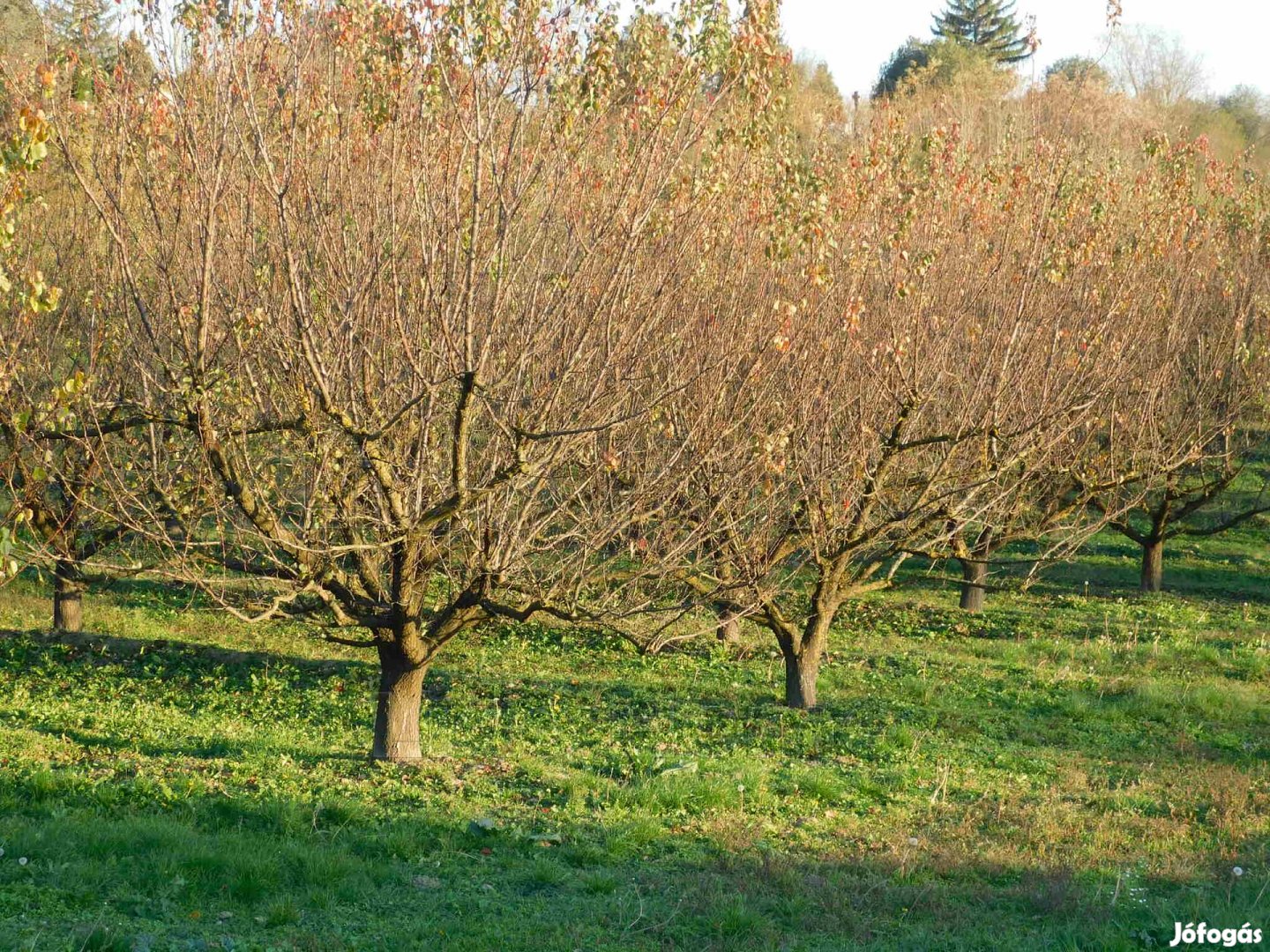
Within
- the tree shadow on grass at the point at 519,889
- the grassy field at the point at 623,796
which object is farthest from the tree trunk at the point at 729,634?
the tree shadow on grass at the point at 519,889

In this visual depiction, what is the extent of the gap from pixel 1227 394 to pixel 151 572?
16.4m

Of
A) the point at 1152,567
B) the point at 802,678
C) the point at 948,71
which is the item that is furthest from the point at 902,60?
the point at 802,678

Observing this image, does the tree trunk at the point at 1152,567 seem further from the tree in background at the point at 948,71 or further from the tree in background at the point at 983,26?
the tree in background at the point at 983,26

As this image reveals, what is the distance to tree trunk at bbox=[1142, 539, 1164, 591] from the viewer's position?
792 inches

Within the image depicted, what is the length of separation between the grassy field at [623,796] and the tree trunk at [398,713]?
331mm

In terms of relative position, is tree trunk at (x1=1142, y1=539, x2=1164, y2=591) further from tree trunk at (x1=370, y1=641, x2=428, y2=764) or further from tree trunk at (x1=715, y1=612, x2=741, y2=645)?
tree trunk at (x1=370, y1=641, x2=428, y2=764)

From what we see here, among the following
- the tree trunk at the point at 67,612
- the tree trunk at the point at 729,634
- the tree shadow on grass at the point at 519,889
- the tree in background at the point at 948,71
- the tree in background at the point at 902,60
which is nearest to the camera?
the tree shadow on grass at the point at 519,889

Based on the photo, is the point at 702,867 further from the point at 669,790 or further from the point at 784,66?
the point at 784,66

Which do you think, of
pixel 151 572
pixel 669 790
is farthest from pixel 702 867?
pixel 151 572

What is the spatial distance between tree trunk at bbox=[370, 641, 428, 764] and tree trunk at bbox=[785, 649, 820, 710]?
4281 millimetres

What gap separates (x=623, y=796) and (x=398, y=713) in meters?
2.00

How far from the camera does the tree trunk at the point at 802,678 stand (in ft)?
38.9

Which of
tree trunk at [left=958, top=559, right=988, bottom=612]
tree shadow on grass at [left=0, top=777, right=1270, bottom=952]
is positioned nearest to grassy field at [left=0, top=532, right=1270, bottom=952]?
tree shadow on grass at [left=0, top=777, right=1270, bottom=952]

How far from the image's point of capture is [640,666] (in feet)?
47.5
